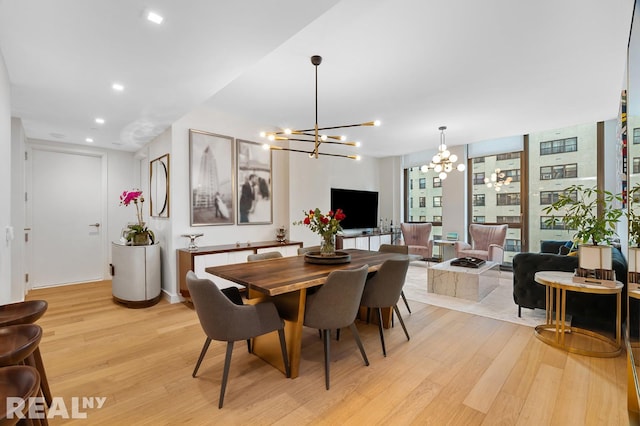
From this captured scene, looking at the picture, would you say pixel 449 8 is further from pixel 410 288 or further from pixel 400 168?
pixel 400 168

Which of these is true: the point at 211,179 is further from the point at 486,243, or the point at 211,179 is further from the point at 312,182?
the point at 486,243

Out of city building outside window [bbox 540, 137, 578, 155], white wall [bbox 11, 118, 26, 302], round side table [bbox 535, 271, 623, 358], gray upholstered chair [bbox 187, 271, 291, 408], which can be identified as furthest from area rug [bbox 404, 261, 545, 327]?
white wall [bbox 11, 118, 26, 302]

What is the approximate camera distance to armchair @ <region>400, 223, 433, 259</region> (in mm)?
6173

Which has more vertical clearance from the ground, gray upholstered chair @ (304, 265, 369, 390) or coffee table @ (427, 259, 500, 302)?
gray upholstered chair @ (304, 265, 369, 390)

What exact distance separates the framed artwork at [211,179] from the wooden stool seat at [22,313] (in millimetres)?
2378

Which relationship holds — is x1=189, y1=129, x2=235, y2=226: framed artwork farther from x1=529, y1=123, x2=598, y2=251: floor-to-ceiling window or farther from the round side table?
x1=529, y1=123, x2=598, y2=251: floor-to-ceiling window

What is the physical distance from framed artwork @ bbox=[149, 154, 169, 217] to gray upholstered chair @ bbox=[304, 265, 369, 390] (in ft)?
9.70

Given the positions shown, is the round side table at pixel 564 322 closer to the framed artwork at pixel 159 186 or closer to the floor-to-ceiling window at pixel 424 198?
the floor-to-ceiling window at pixel 424 198

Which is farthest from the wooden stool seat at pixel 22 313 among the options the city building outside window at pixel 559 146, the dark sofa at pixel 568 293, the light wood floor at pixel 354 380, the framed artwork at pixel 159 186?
the city building outside window at pixel 559 146

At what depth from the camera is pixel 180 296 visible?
405 cm

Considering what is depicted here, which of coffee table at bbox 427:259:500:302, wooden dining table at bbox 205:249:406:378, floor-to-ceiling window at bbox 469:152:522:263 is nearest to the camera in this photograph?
wooden dining table at bbox 205:249:406:378

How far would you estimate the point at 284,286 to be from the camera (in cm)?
199

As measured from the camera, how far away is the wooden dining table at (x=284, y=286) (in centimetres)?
208

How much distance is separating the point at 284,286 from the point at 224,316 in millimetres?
435
